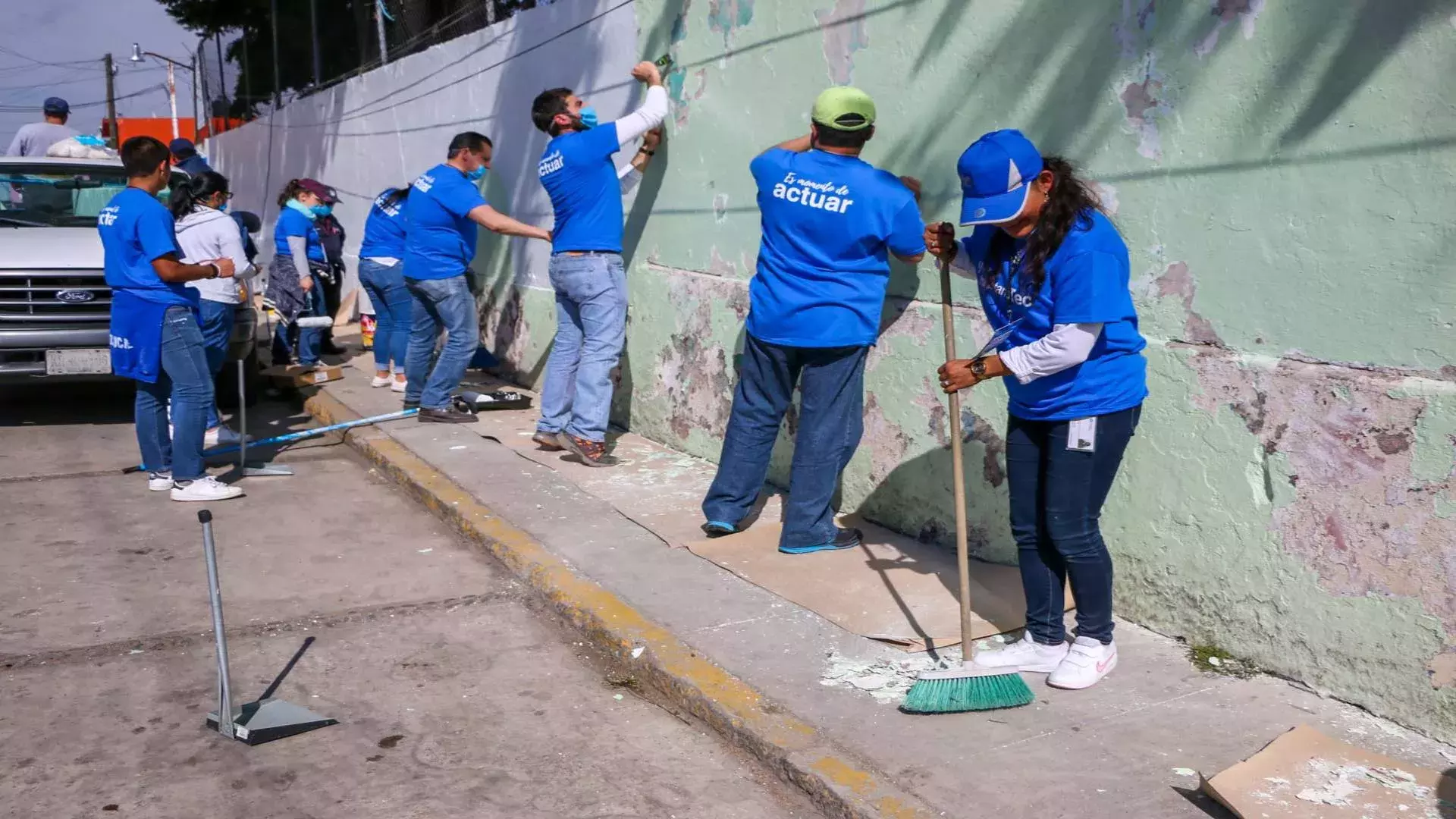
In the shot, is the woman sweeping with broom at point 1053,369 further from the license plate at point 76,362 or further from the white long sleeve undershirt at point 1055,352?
the license plate at point 76,362

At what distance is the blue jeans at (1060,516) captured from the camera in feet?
12.4

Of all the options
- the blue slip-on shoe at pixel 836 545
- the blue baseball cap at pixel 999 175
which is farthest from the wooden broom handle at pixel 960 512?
the blue slip-on shoe at pixel 836 545

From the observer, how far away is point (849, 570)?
5.05 metres

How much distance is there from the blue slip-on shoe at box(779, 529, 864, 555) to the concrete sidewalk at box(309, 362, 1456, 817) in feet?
1.18

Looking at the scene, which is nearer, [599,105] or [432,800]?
[432,800]

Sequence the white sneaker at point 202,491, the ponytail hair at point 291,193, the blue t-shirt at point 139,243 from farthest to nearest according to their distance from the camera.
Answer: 1. the ponytail hair at point 291,193
2. the white sneaker at point 202,491
3. the blue t-shirt at point 139,243

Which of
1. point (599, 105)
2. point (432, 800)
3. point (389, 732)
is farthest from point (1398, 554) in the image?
point (599, 105)

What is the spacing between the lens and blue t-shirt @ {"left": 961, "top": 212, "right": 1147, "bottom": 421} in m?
3.58

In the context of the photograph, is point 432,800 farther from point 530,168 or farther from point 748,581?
point 530,168

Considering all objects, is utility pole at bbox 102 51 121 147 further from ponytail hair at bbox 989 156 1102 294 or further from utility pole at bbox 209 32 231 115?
ponytail hair at bbox 989 156 1102 294

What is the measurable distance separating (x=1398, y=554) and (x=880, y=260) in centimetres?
224

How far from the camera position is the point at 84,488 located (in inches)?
275

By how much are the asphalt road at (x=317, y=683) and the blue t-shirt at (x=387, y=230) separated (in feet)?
9.87

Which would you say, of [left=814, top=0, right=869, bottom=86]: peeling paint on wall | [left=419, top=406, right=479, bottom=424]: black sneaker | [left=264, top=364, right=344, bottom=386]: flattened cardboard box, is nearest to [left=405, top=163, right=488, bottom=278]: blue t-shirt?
[left=419, top=406, right=479, bottom=424]: black sneaker
